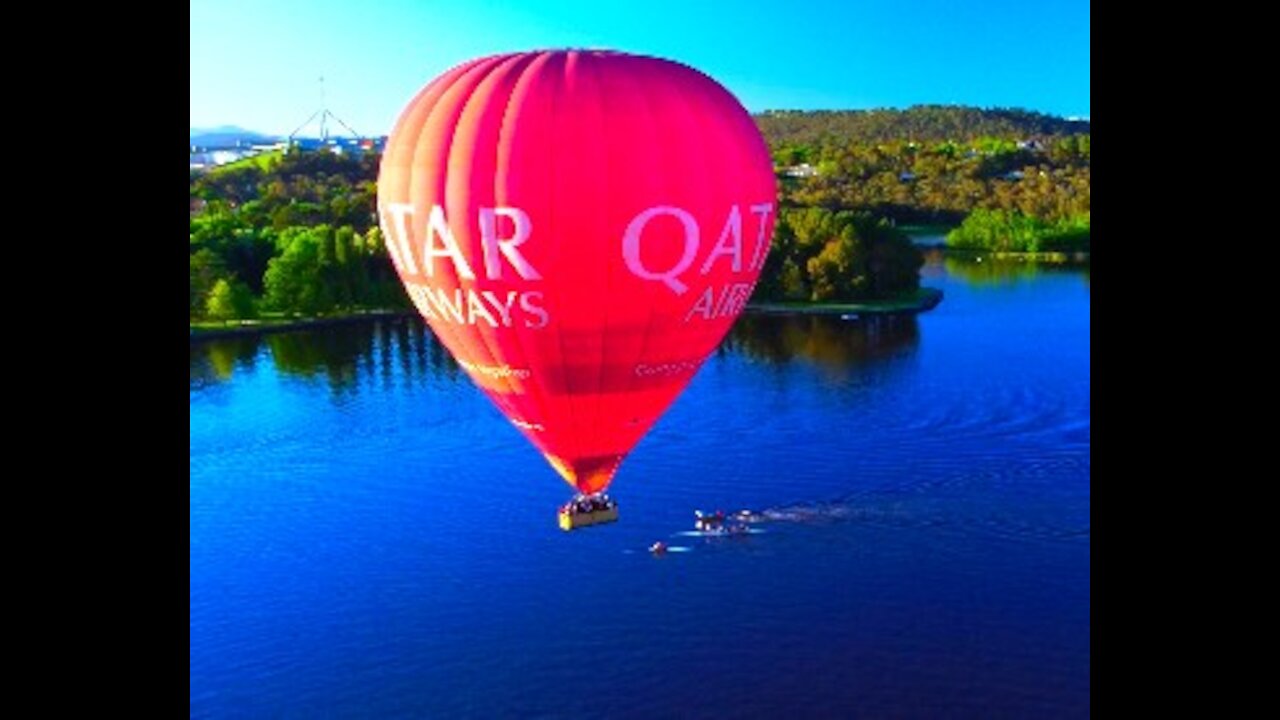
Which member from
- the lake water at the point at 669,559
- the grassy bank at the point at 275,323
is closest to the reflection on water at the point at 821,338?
the lake water at the point at 669,559

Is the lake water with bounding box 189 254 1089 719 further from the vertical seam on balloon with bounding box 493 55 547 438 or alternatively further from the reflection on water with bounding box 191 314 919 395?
the vertical seam on balloon with bounding box 493 55 547 438

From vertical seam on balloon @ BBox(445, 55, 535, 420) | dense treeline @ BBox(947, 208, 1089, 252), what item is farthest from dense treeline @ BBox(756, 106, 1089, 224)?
vertical seam on balloon @ BBox(445, 55, 535, 420)

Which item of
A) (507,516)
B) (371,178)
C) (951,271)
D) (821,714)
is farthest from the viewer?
(371,178)

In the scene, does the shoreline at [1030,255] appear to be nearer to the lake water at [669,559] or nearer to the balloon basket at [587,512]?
the lake water at [669,559]

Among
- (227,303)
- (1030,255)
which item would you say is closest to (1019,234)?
(1030,255)

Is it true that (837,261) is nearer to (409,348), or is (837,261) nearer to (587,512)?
(409,348)

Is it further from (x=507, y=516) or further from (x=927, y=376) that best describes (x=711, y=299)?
(x=927, y=376)

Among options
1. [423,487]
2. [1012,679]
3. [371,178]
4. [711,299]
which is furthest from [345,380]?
[371,178]
